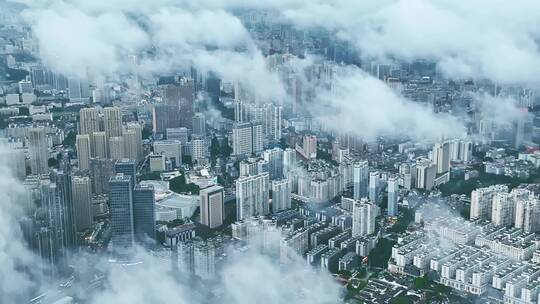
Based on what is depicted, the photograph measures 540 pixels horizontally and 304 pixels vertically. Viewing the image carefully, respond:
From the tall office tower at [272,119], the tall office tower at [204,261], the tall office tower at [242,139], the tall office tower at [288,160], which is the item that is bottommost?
the tall office tower at [204,261]

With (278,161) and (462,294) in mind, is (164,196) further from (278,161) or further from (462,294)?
(462,294)

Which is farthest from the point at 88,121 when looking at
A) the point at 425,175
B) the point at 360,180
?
the point at 425,175

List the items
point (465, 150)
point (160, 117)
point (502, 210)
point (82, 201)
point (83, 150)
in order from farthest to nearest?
point (160, 117)
point (465, 150)
point (83, 150)
point (502, 210)
point (82, 201)

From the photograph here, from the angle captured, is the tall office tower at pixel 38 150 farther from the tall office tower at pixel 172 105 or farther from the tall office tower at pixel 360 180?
the tall office tower at pixel 360 180

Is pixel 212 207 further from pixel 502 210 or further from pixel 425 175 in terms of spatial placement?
pixel 502 210

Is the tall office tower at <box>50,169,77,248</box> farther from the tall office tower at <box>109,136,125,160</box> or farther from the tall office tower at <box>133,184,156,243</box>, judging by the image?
the tall office tower at <box>109,136,125,160</box>

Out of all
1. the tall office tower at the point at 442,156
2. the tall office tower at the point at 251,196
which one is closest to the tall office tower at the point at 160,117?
the tall office tower at the point at 251,196
